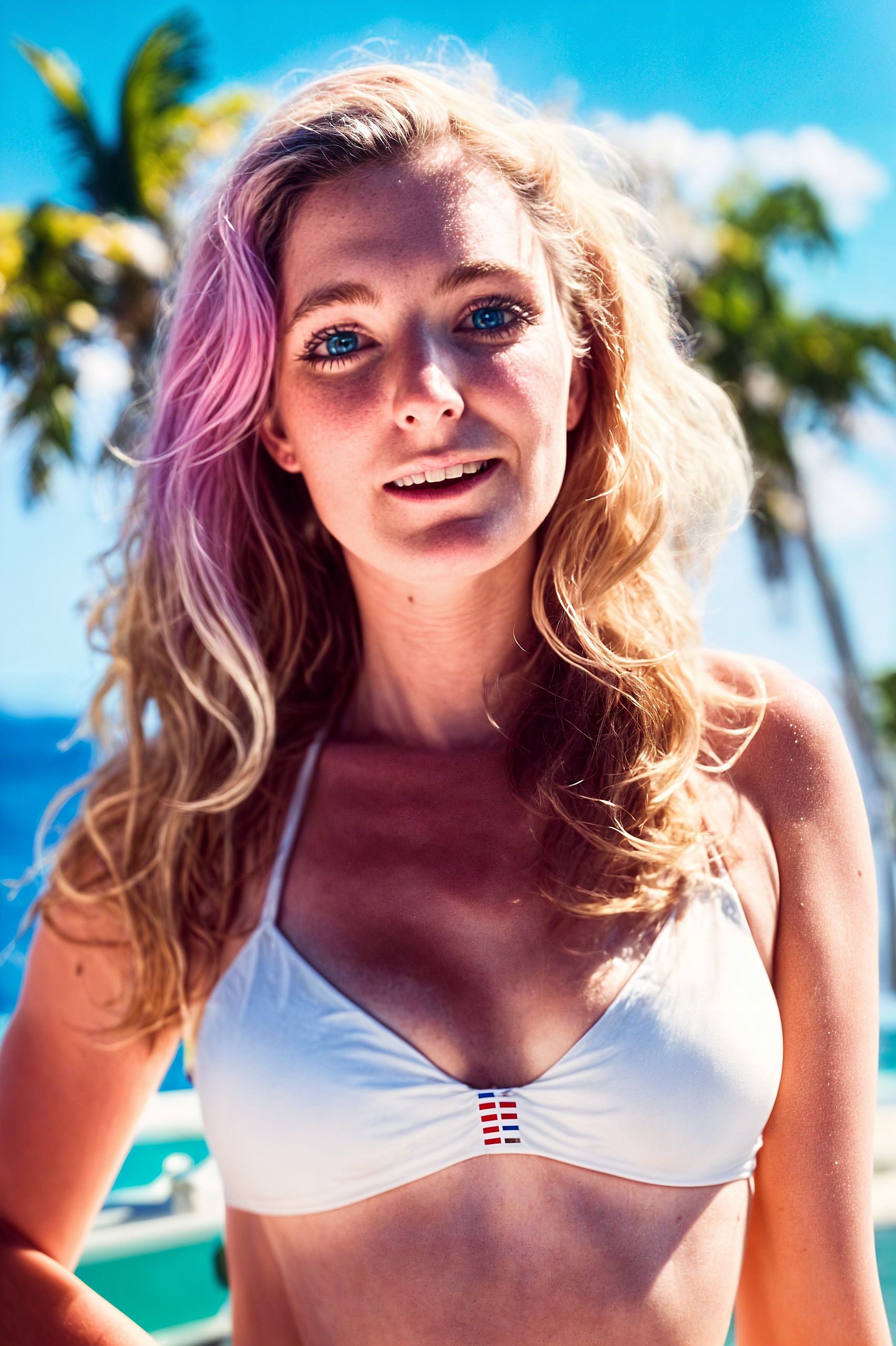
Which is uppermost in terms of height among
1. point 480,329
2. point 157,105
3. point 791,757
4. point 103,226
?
point 157,105

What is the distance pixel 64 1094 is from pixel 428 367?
1.19m

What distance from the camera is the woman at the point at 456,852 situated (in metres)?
1.43

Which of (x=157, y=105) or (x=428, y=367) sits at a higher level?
(x=157, y=105)

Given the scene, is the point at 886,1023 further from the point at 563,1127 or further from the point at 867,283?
the point at 867,283

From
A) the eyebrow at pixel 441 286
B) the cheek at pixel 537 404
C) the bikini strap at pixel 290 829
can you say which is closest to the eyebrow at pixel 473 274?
the eyebrow at pixel 441 286

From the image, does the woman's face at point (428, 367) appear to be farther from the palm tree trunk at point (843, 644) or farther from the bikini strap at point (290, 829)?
the palm tree trunk at point (843, 644)

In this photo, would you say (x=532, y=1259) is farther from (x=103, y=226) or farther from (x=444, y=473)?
(x=103, y=226)

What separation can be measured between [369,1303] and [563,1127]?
350 millimetres

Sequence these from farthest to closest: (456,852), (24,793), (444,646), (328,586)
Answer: (24,793) → (328,586) → (444,646) → (456,852)

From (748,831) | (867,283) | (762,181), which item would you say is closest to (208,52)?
(762,181)

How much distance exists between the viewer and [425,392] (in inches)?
55.6

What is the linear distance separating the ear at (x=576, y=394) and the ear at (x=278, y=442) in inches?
16.7

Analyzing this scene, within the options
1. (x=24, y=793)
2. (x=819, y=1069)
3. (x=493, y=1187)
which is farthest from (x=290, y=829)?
(x=24, y=793)

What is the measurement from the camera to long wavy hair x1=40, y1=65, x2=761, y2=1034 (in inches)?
62.7
